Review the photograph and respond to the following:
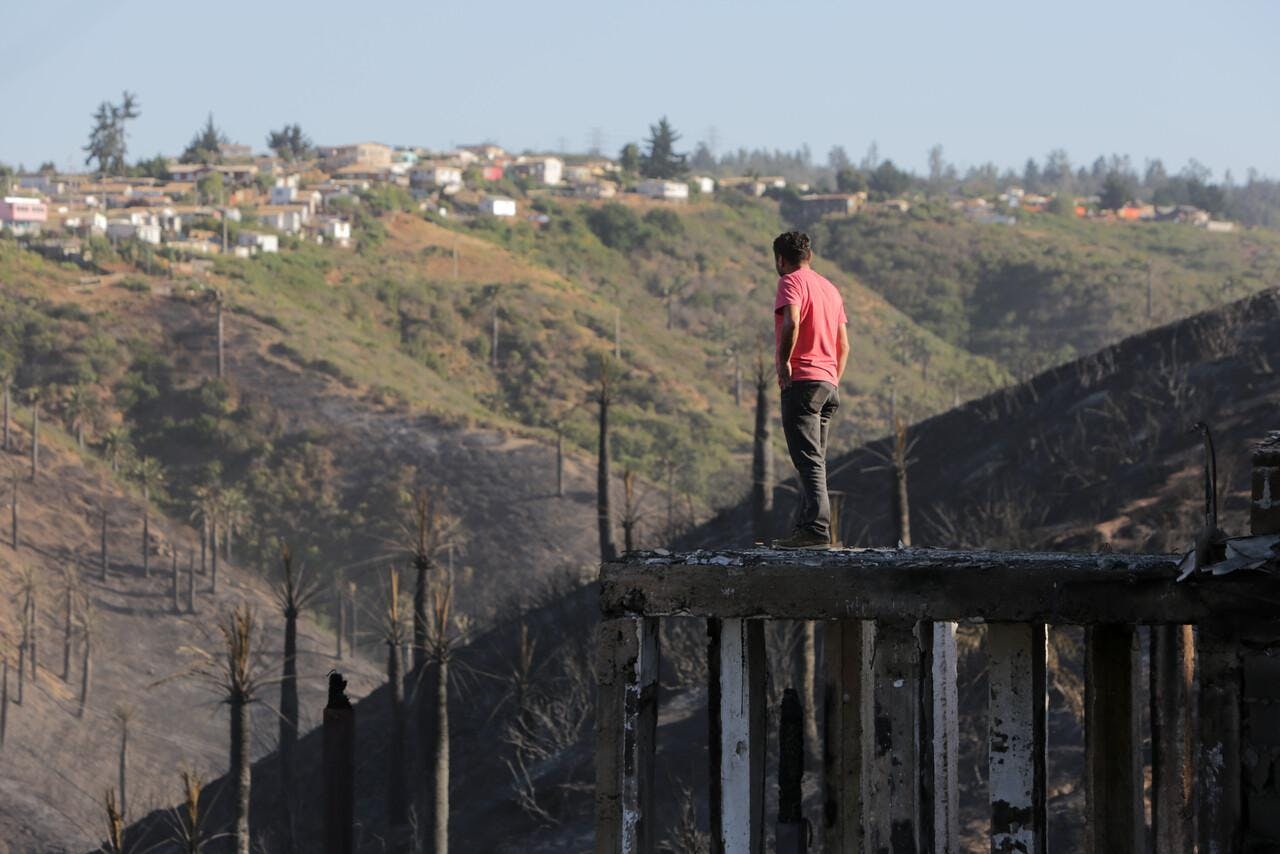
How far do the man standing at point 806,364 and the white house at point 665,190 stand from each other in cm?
14419

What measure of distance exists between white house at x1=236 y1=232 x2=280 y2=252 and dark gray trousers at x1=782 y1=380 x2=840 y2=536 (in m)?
105

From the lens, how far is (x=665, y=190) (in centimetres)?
15600

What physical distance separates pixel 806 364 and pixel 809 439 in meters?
0.41

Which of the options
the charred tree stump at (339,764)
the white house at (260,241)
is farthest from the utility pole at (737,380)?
the charred tree stump at (339,764)

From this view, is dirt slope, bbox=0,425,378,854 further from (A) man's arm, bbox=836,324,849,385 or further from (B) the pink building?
(B) the pink building

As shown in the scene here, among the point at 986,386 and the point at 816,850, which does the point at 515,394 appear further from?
the point at 816,850

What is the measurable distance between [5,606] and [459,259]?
5864 cm

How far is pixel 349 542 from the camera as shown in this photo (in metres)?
76.9

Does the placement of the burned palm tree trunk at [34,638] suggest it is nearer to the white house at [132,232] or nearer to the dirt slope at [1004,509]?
the dirt slope at [1004,509]

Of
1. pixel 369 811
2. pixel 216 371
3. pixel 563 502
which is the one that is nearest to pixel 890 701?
pixel 369 811

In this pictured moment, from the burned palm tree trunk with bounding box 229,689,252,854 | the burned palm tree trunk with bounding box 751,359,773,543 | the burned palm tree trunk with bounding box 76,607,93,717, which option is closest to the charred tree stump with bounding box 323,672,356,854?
the burned palm tree trunk with bounding box 229,689,252,854

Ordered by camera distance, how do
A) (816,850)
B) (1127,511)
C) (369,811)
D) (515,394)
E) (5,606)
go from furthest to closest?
(515,394) < (5,606) < (369,811) < (1127,511) < (816,850)

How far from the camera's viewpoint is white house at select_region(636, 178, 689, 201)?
154250 mm

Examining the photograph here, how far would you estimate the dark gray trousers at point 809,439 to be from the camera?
31.3ft
